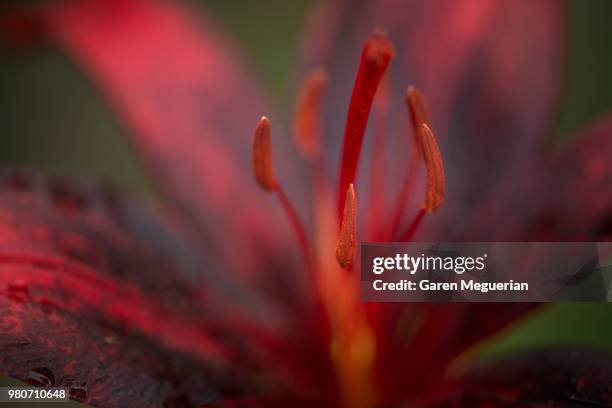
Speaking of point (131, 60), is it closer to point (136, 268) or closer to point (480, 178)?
point (136, 268)

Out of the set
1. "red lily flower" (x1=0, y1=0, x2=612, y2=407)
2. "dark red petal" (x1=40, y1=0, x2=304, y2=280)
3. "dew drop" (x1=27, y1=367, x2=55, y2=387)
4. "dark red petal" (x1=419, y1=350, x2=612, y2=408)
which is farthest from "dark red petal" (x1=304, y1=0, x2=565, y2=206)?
"dew drop" (x1=27, y1=367, x2=55, y2=387)

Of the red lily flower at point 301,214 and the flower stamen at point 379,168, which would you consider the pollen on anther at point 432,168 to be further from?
the flower stamen at point 379,168

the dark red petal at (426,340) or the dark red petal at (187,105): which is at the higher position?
the dark red petal at (187,105)

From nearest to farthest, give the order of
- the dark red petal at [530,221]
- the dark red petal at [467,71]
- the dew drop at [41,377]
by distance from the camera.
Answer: the dew drop at [41,377]
the dark red petal at [530,221]
the dark red petal at [467,71]

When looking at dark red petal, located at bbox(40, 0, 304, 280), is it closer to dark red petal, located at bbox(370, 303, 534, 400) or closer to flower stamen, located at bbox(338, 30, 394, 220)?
dark red petal, located at bbox(370, 303, 534, 400)

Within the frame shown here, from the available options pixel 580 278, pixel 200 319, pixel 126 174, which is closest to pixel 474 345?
pixel 580 278

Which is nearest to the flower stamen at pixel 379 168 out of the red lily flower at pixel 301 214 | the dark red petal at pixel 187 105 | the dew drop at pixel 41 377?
the red lily flower at pixel 301 214

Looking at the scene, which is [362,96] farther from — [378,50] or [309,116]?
[309,116]
